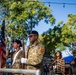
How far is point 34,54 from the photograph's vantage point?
17.9 ft

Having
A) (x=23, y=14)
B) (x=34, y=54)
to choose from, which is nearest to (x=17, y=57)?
(x=34, y=54)

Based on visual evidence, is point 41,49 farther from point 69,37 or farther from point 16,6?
point 69,37

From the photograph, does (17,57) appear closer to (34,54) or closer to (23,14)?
(34,54)

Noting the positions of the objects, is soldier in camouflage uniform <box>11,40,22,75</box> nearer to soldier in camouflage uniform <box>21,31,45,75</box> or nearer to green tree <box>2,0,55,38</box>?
soldier in camouflage uniform <box>21,31,45,75</box>

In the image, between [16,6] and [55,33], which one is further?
[55,33]

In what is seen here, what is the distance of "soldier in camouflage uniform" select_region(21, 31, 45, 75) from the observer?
212 inches

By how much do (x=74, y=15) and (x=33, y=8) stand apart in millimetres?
14223

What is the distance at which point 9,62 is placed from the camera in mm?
7805

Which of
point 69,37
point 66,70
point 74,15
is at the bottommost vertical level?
point 66,70

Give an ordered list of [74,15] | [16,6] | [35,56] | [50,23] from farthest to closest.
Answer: [74,15]
[50,23]
[16,6]
[35,56]

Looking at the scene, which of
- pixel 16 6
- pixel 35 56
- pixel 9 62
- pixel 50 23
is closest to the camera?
pixel 35 56

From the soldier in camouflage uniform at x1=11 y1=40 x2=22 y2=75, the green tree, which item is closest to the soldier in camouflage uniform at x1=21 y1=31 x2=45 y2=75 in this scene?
the soldier in camouflage uniform at x1=11 y1=40 x2=22 y2=75

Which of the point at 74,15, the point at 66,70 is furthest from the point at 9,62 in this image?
the point at 74,15

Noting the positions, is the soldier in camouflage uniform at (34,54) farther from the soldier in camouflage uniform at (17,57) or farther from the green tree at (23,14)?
the green tree at (23,14)
